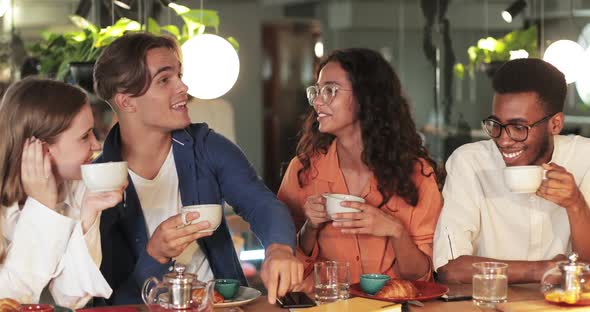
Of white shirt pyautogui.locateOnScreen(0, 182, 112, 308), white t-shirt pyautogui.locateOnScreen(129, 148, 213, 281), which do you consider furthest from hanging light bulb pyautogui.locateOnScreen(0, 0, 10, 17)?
white shirt pyautogui.locateOnScreen(0, 182, 112, 308)

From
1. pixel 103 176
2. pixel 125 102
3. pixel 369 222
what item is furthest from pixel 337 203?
pixel 125 102

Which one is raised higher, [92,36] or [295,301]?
[92,36]

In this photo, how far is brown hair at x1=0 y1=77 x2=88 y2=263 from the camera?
9.21 feet

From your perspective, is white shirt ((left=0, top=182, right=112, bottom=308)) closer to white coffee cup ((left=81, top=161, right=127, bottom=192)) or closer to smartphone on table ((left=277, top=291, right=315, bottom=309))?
white coffee cup ((left=81, top=161, right=127, bottom=192))

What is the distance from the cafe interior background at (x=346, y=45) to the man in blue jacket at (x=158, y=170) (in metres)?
0.97

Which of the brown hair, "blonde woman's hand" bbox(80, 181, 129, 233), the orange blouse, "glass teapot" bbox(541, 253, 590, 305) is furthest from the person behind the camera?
the orange blouse

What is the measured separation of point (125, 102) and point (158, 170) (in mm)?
260

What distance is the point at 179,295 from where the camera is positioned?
2443 mm

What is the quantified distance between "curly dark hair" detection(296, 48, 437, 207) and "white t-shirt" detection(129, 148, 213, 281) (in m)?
0.52

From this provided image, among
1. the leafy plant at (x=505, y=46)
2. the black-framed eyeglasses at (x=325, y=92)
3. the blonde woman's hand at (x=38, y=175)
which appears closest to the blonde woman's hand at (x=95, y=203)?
the blonde woman's hand at (x=38, y=175)

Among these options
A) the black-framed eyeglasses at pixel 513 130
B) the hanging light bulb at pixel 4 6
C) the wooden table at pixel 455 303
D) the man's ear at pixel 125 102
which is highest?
the hanging light bulb at pixel 4 6

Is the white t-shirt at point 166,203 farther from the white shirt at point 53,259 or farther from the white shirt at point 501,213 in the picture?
the white shirt at point 501,213

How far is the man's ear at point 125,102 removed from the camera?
3.16 meters

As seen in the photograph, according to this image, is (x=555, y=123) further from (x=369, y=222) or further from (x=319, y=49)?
(x=319, y=49)
